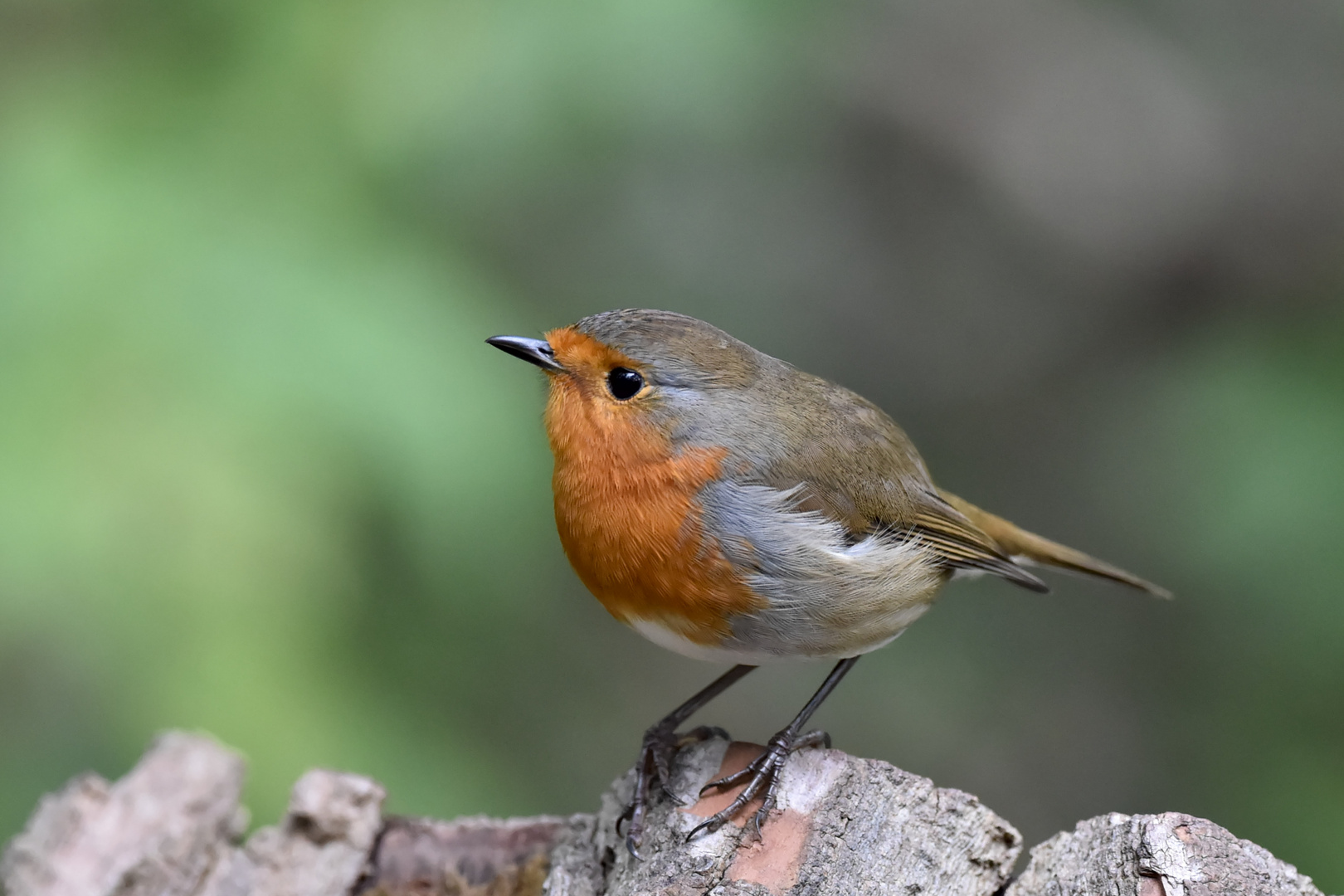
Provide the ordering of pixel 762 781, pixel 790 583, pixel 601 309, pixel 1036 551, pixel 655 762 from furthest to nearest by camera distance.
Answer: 1. pixel 601 309
2. pixel 1036 551
3. pixel 655 762
4. pixel 790 583
5. pixel 762 781

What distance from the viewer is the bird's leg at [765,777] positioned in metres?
2.44

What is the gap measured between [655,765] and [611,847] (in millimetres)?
209

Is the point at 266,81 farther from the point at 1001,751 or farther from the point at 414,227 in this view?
the point at 1001,751

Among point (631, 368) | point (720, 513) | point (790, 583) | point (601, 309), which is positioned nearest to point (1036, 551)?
point (790, 583)

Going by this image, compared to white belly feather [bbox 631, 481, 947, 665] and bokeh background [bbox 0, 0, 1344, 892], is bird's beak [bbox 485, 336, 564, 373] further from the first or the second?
white belly feather [bbox 631, 481, 947, 665]

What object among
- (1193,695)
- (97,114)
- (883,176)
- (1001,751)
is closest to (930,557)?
(1193,695)

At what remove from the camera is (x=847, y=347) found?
570 cm

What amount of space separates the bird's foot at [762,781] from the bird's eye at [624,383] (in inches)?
33.6

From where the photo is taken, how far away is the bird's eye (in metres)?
2.78

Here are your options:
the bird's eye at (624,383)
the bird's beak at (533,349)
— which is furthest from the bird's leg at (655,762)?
the bird's beak at (533,349)

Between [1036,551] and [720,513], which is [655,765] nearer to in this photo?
[720,513]

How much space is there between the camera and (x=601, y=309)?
4.87 meters

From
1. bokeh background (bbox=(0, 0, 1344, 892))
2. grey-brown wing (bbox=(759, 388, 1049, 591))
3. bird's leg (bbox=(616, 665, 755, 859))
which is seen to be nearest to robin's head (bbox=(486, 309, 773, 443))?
grey-brown wing (bbox=(759, 388, 1049, 591))

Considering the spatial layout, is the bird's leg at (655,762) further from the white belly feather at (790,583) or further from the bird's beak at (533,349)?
the bird's beak at (533,349)
